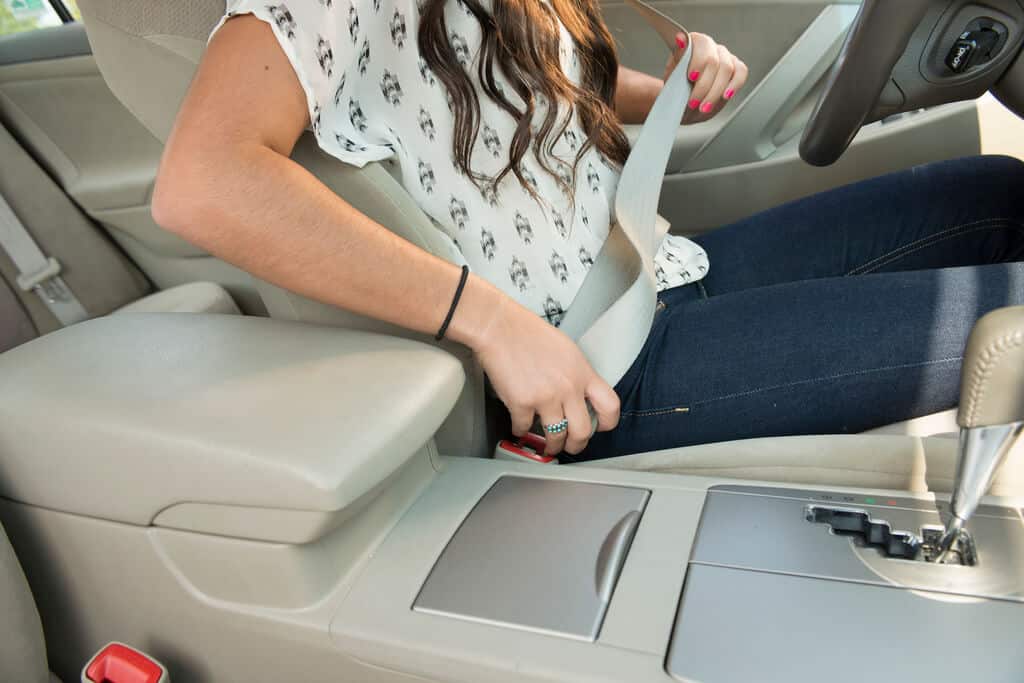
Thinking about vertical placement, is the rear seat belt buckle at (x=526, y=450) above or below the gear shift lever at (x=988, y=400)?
below

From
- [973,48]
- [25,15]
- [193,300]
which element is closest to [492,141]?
[973,48]

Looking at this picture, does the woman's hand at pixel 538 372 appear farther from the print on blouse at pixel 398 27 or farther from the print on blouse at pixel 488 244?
the print on blouse at pixel 398 27

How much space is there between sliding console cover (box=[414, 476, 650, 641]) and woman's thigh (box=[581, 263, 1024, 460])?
141mm

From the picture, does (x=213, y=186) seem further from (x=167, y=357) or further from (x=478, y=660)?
(x=478, y=660)

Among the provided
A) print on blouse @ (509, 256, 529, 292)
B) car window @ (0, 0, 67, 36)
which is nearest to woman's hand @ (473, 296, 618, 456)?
print on blouse @ (509, 256, 529, 292)

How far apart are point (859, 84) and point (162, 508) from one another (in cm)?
79

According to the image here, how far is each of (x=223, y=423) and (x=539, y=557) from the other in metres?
0.28

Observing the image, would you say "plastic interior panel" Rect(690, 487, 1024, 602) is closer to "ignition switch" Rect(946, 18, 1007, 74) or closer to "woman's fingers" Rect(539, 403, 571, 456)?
"woman's fingers" Rect(539, 403, 571, 456)

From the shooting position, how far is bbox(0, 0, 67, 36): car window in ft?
6.06

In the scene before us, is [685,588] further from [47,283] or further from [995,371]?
[47,283]

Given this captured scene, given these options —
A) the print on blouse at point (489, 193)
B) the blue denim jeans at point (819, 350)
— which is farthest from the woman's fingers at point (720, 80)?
the print on blouse at point (489, 193)

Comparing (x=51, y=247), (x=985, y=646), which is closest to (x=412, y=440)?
(x=985, y=646)

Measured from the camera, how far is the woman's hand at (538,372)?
810mm

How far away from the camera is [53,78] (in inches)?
68.3
